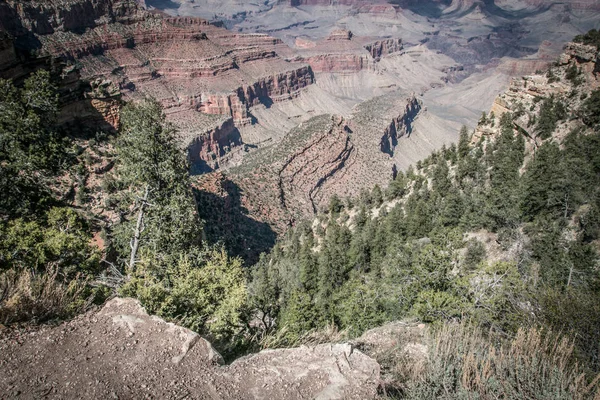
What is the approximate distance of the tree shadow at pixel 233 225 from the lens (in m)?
42.3

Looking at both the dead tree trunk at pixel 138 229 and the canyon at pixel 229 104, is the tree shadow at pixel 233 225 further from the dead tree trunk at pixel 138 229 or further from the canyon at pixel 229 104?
the dead tree trunk at pixel 138 229

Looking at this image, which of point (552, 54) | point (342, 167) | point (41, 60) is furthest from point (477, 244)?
point (552, 54)

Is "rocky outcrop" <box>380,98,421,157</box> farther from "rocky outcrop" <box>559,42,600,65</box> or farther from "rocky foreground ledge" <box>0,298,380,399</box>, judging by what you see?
"rocky foreground ledge" <box>0,298,380,399</box>

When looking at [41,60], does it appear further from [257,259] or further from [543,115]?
[543,115]

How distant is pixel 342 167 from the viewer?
82.2 m

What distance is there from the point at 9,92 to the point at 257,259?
33.2m

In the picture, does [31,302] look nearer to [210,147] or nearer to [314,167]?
[314,167]

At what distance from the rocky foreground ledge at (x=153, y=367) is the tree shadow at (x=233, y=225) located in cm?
3062

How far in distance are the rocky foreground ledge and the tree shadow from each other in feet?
100

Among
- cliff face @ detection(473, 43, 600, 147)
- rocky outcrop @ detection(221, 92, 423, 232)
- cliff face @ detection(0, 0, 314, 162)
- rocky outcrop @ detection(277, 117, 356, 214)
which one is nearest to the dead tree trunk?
cliff face @ detection(473, 43, 600, 147)

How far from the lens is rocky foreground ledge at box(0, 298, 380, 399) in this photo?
720 cm

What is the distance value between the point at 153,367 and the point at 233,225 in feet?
131

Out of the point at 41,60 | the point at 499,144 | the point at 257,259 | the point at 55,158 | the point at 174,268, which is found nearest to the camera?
the point at 174,268

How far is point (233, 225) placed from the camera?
1861 inches
